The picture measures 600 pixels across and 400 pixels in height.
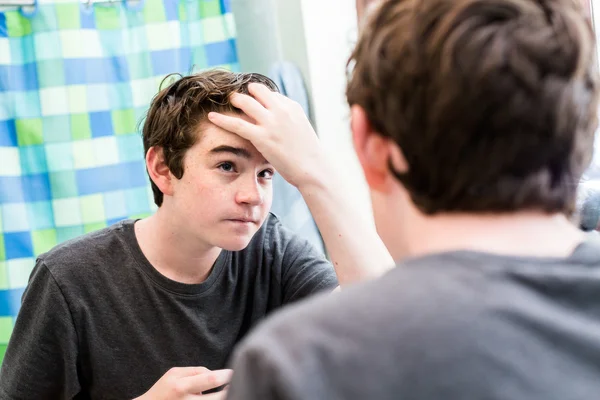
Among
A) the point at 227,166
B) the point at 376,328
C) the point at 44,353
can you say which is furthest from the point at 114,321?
the point at 376,328

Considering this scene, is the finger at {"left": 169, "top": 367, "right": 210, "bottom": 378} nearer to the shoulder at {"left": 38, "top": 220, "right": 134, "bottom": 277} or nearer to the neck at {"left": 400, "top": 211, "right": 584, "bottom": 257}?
the shoulder at {"left": 38, "top": 220, "right": 134, "bottom": 277}

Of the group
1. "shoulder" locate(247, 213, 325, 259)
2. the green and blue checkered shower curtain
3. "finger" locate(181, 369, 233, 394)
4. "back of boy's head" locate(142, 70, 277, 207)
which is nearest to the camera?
"finger" locate(181, 369, 233, 394)

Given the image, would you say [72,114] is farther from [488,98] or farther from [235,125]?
[488,98]

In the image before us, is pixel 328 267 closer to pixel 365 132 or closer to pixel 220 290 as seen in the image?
pixel 220 290

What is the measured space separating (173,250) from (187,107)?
0.28 m

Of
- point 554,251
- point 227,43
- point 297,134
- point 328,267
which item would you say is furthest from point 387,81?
point 227,43

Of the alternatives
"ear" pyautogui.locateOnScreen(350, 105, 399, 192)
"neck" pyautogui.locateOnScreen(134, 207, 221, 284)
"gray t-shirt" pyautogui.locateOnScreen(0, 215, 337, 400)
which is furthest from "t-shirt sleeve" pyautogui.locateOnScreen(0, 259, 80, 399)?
"ear" pyautogui.locateOnScreen(350, 105, 399, 192)

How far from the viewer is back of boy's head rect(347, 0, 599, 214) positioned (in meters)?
0.53

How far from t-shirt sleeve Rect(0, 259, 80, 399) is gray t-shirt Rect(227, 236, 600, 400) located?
0.81 metres

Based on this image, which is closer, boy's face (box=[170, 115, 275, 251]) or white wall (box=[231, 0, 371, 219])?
boy's face (box=[170, 115, 275, 251])

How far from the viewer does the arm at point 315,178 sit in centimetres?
114

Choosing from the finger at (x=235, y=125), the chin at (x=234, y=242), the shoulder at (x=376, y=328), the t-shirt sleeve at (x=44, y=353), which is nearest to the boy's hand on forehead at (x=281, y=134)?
the finger at (x=235, y=125)

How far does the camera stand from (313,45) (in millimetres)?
1909

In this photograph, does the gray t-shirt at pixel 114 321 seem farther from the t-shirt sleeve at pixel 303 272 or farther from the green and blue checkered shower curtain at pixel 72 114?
the green and blue checkered shower curtain at pixel 72 114
